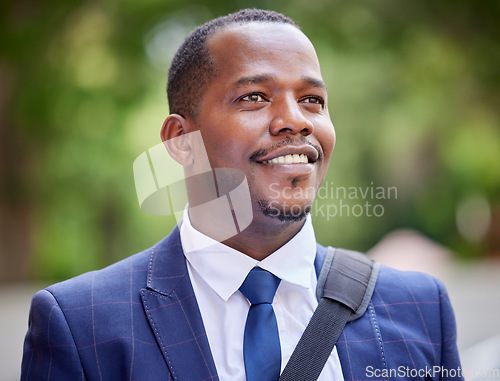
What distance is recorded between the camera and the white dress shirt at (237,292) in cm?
226

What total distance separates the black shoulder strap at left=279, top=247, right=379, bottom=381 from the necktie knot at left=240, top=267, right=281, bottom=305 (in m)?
0.21

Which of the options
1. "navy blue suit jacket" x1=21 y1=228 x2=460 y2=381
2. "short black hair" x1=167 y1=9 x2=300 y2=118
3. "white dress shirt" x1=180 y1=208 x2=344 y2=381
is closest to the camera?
"navy blue suit jacket" x1=21 y1=228 x2=460 y2=381

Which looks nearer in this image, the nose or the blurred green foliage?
the nose

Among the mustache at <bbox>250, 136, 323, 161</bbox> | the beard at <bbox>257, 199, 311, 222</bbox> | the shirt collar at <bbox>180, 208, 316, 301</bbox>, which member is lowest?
the shirt collar at <bbox>180, 208, 316, 301</bbox>

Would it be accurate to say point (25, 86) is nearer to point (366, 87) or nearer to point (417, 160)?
point (366, 87)

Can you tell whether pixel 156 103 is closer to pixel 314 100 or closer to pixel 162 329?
pixel 314 100

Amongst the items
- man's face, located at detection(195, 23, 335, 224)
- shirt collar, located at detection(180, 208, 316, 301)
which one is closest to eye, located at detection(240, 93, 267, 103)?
man's face, located at detection(195, 23, 335, 224)

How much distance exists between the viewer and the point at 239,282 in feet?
7.73

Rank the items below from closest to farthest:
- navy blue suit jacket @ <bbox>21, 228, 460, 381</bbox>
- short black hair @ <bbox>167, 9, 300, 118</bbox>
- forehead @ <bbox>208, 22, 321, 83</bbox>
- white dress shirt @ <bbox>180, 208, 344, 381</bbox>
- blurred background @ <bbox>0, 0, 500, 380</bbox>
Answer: navy blue suit jacket @ <bbox>21, 228, 460, 381</bbox> < white dress shirt @ <bbox>180, 208, 344, 381</bbox> < forehead @ <bbox>208, 22, 321, 83</bbox> < short black hair @ <bbox>167, 9, 300, 118</bbox> < blurred background @ <bbox>0, 0, 500, 380</bbox>

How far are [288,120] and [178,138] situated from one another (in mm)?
586

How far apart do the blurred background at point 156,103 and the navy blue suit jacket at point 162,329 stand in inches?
165

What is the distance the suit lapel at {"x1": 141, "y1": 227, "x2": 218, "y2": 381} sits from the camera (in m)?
2.14

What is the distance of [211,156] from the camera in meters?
2.43

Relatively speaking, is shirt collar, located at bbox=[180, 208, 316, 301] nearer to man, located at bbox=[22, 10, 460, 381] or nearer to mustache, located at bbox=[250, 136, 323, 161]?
man, located at bbox=[22, 10, 460, 381]
